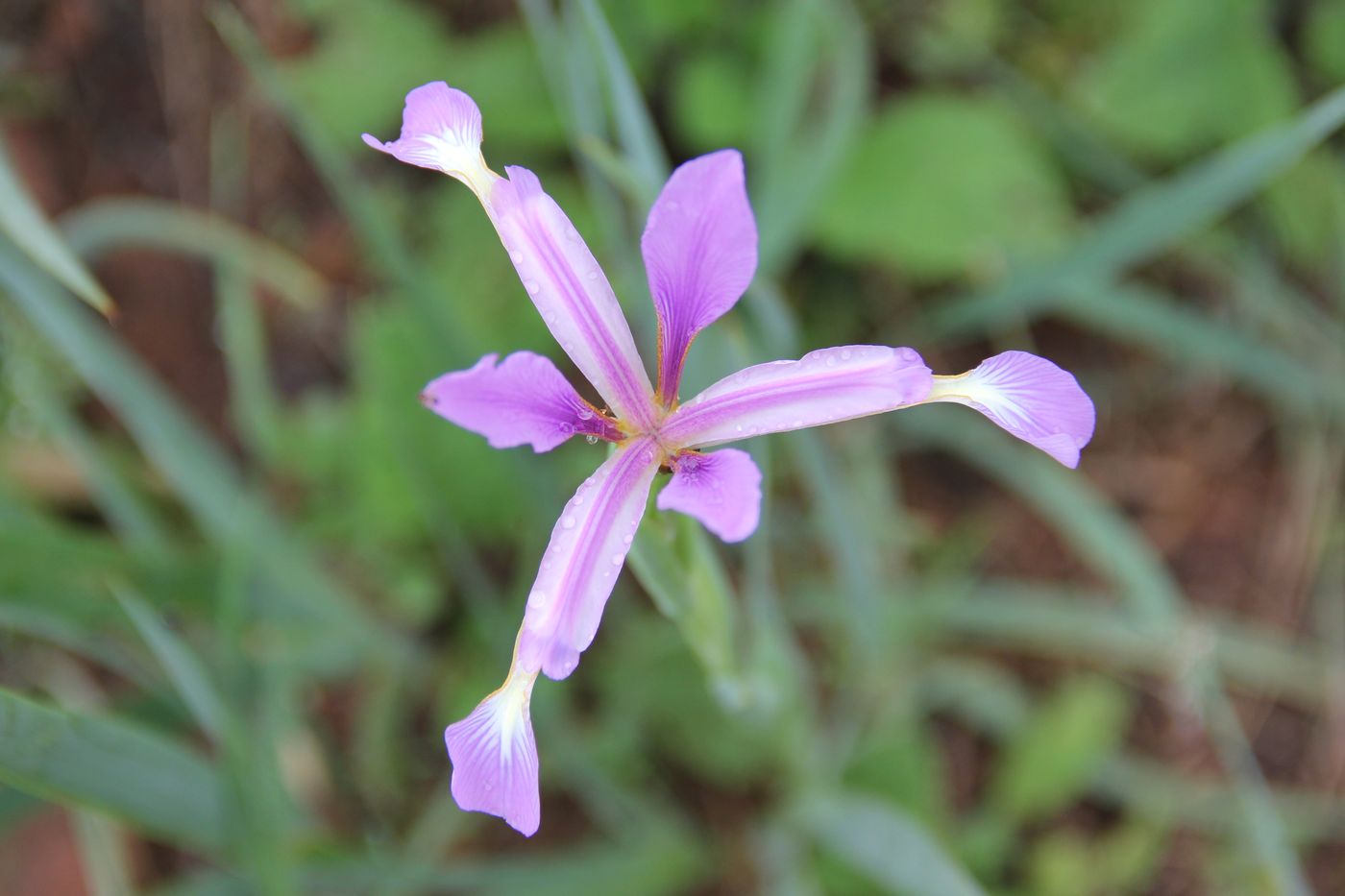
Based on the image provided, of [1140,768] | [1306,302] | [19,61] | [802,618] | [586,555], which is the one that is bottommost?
[586,555]

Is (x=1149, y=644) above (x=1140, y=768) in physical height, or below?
above

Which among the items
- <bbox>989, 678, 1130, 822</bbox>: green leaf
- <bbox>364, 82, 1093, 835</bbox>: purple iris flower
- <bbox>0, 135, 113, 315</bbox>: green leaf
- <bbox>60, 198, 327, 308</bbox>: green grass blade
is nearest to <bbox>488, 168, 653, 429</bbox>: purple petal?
<bbox>364, 82, 1093, 835</bbox>: purple iris flower

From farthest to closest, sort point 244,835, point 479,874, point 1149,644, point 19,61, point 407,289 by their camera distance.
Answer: point 19,61 < point 1149,644 < point 479,874 < point 407,289 < point 244,835

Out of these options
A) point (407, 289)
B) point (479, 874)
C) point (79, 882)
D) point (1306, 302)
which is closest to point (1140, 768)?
point (1306, 302)

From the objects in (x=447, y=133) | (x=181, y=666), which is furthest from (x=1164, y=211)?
(x=181, y=666)

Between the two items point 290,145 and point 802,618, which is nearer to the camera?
point 802,618

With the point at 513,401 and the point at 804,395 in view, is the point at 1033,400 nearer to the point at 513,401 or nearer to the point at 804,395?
the point at 804,395

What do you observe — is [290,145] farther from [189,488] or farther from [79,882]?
[79,882]
